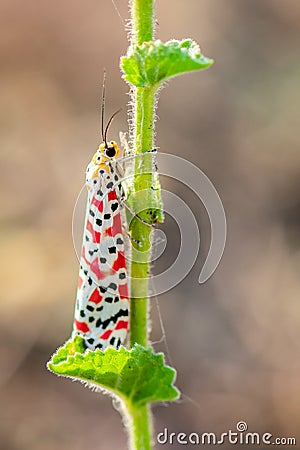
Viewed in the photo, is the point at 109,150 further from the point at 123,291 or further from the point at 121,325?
the point at 121,325

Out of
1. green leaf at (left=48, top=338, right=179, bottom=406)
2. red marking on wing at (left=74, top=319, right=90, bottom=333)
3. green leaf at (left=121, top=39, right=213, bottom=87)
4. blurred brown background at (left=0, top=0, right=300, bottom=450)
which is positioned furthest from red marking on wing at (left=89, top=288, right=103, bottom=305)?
blurred brown background at (left=0, top=0, right=300, bottom=450)

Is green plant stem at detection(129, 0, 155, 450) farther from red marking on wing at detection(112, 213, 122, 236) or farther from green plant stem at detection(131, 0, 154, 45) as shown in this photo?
red marking on wing at detection(112, 213, 122, 236)

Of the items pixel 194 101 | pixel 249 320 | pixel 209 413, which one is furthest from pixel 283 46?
pixel 209 413

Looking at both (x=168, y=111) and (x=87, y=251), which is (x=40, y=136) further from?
(x=87, y=251)

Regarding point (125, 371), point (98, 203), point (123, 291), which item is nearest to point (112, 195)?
point (98, 203)

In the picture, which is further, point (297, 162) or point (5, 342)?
point (297, 162)

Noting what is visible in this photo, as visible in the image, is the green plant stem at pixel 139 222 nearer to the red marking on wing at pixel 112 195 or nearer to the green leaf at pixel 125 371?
the green leaf at pixel 125 371
